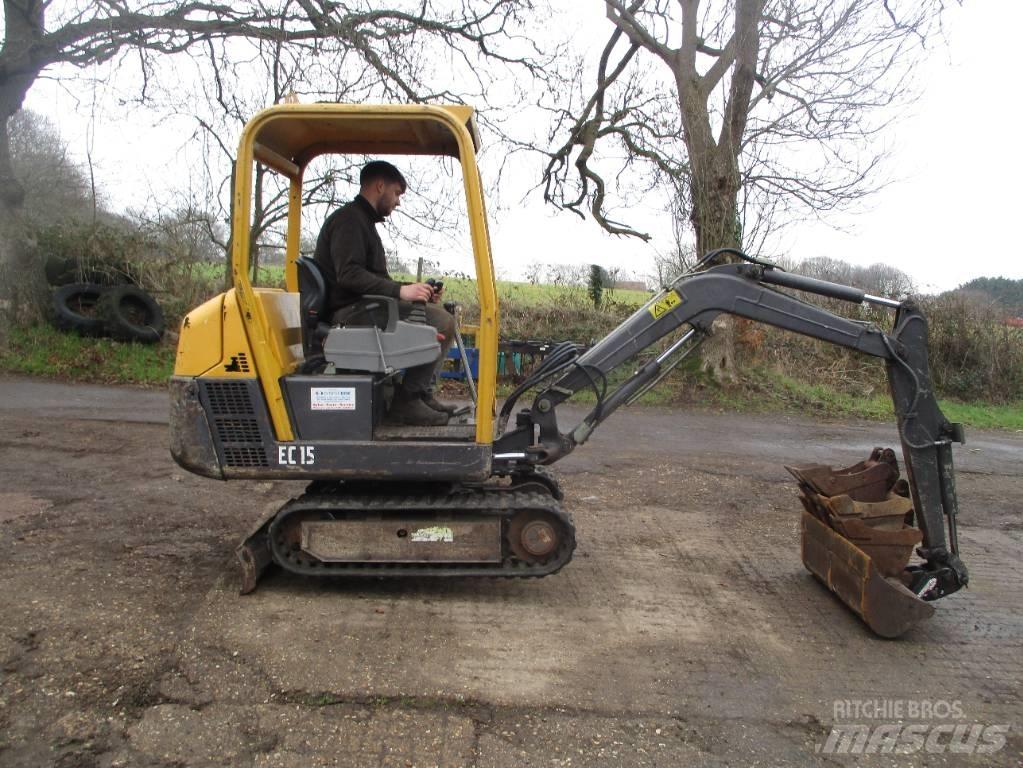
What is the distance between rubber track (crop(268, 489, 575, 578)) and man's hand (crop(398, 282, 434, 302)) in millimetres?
1146

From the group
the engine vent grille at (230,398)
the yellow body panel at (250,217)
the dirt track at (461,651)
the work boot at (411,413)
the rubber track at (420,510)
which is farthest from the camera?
the work boot at (411,413)

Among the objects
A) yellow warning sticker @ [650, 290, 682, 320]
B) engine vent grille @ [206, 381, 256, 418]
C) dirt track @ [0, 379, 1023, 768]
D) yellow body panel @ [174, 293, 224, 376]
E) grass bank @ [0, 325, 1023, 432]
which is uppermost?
yellow warning sticker @ [650, 290, 682, 320]

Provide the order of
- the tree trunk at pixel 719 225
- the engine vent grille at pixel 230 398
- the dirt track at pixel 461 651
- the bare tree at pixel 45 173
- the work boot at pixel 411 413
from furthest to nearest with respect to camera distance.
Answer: the bare tree at pixel 45 173 → the tree trunk at pixel 719 225 → the work boot at pixel 411 413 → the engine vent grille at pixel 230 398 → the dirt track at pixel 461 651

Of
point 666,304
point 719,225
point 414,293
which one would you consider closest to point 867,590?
point 666,304

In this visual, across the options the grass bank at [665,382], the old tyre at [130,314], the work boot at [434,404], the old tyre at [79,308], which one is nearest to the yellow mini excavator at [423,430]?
the work boot at [434,404]

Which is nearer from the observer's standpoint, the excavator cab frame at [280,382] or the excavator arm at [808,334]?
the excavator cab frame at [280,382]

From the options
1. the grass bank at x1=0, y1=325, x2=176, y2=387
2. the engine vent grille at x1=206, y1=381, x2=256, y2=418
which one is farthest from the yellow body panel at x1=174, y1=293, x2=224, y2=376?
the grass bank at x1=0, y1=325, x2=176, y2=387

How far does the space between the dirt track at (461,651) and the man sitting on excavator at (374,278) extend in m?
1.11

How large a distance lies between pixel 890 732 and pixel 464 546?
7.32ft

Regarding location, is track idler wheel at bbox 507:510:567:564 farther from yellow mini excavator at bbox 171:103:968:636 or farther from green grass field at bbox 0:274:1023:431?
green grass field at bbox 0:274:1023:431

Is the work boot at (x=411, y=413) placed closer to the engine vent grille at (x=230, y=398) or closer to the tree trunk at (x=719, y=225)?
the engine vent grille at (x=230, y=398)

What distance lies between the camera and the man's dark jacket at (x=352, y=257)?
4094 millimetres

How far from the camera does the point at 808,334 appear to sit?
4.33 metres

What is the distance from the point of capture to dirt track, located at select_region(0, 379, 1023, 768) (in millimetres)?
2881
